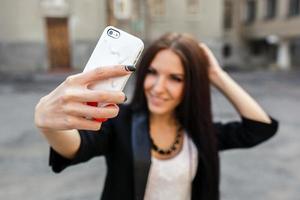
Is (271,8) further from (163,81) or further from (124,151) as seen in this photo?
(124,151)

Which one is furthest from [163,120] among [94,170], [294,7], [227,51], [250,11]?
[250,11]

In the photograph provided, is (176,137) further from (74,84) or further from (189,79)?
(74,84)

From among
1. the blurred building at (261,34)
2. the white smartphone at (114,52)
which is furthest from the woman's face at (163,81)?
the blurred building at (261,34)

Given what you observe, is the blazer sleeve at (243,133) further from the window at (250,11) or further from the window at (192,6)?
the window at (250,11)

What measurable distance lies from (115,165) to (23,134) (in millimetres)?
5402

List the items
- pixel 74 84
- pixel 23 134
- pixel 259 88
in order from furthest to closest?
pixel 259 88, pixel 23 134, pixel 74 84

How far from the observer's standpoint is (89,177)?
14.7 feet

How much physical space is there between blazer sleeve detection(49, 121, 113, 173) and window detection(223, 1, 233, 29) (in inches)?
859

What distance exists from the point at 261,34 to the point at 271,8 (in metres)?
1.42

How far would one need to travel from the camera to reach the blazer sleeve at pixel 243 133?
1844 mm

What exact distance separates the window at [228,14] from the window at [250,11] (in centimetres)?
137

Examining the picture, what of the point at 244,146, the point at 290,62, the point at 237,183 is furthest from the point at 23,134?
the point at 290,62

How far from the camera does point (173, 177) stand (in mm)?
1517

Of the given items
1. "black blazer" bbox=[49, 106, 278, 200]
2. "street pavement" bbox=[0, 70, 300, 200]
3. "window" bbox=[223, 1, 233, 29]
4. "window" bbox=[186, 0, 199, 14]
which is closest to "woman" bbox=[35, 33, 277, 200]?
"black blazer" bbox=[49, 106, 278, 200]
